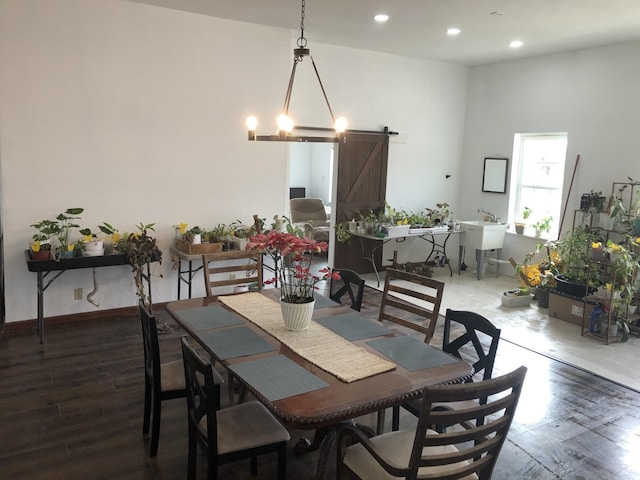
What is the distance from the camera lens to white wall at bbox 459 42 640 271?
5.87 metres

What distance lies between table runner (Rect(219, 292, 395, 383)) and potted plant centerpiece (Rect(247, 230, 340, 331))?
9 centimetres

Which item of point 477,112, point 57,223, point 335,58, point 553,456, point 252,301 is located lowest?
point 553,456

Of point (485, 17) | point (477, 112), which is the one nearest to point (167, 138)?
point (485, 17)

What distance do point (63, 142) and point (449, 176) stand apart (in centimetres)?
533

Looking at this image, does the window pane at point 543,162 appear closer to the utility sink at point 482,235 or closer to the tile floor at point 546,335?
the utility sink at point 482,235

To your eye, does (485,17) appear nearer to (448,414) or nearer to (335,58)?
(335,58)

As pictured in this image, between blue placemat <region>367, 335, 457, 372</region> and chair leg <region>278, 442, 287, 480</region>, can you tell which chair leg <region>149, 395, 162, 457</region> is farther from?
blue placemat <region>367, 335, 457, 372</region>

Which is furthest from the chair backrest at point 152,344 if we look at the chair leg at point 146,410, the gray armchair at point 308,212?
the gray armchair at point 308,212

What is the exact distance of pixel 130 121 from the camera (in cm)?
496

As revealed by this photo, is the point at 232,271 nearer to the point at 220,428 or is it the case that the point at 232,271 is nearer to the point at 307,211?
the point at 220,428

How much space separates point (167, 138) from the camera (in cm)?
516

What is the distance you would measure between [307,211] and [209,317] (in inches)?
252

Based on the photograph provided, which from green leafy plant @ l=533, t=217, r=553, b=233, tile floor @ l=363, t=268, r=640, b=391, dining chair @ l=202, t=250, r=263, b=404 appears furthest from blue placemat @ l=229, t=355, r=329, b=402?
green leafy plant @ l=533, t=217, r=553, b=233

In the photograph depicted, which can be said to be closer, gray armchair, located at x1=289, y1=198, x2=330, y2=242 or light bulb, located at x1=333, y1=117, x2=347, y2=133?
light bulb, located at x1=333, y1=117, x2=347, y2=133
